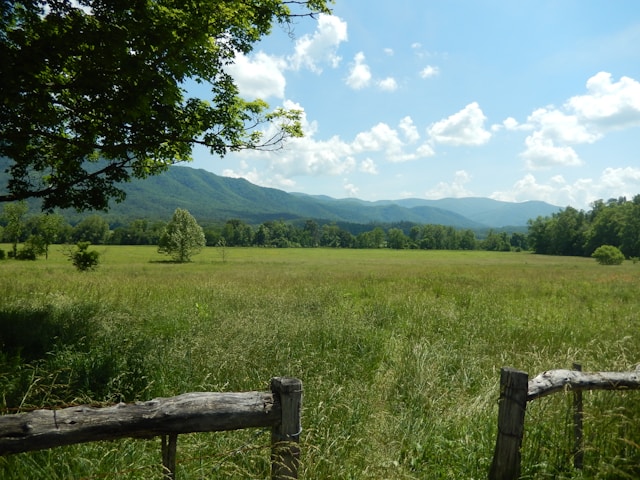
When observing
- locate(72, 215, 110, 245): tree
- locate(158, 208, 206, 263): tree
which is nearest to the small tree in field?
locate(158, 208, 206, 263): tree

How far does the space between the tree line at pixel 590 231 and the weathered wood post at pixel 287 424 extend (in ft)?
320

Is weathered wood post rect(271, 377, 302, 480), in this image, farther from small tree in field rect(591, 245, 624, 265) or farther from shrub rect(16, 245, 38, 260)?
A: small tree in field rect(591, 245, 624, 265)

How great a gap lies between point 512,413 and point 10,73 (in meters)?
8.24

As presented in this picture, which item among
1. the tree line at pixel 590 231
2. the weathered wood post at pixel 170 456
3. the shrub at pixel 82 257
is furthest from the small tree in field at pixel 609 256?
the weathered wood post at pixel 170 456

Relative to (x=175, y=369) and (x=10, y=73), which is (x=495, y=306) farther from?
(x=10, y=73)

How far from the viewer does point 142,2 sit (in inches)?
239

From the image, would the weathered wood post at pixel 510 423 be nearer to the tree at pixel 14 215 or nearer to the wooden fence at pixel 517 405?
the wooden fence at pixel 517 405

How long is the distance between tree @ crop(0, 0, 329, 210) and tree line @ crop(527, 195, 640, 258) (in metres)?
95.3

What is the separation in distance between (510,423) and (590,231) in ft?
354

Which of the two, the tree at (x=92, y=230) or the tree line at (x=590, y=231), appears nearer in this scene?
the tree line at (x=590, y=231)

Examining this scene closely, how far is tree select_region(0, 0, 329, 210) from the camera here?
229 inches

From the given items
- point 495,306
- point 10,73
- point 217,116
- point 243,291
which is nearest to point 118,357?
point 10,73

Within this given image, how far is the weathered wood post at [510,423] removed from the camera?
10.3 ft

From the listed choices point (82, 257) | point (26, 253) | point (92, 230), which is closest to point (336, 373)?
point (82, 257)
